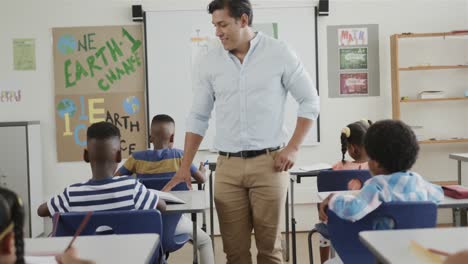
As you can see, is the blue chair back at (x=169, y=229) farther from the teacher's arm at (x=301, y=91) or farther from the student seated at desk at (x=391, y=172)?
the student seated at desk at (x=391, y=172)

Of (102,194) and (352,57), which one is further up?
(352,57)

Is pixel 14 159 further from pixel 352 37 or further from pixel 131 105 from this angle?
pixel 352 37

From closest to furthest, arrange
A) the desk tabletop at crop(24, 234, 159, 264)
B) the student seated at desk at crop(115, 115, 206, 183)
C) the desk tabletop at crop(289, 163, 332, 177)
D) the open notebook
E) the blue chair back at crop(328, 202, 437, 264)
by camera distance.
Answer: the open notebook < the desk tabletop at crop(24, 234, 159, 264) < the blue chair back at crop(328, 202, 437, 264) < the student seated at desk at crop(115, 115, 206, 183) < the desk tabletop at crop(289, 163, 332, 177)

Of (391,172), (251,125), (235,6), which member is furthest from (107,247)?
(235,6)

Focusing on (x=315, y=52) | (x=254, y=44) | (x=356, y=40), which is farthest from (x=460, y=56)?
(x=254, y=44)

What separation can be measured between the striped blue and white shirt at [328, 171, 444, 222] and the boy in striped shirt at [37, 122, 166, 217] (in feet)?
2.38

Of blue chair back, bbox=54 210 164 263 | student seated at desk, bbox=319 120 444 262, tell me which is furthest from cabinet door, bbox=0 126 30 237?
student seated at desk, bbox=319 120 444 262

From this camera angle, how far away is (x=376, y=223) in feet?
5.39

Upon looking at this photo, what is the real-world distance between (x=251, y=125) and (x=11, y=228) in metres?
1.49

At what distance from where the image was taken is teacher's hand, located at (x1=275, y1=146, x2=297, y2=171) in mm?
2027

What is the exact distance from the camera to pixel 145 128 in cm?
473

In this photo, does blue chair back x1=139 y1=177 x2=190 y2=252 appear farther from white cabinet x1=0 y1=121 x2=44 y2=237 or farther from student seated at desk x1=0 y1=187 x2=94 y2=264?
white cabinet x1=0 y1=121 x2=44 y2=237

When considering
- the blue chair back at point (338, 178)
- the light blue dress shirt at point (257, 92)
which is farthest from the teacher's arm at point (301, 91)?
the blue chair back at point (338, 178)

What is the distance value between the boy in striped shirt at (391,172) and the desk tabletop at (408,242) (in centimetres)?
30
